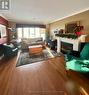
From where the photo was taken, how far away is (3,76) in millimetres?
3301

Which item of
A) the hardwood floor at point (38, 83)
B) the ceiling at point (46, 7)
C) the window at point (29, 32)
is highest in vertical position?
the ceiling at point (46, 7)

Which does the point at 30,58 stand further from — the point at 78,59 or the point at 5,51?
the point at 78,59

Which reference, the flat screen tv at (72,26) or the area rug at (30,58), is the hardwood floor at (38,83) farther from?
the flat screen tv at (72,26)

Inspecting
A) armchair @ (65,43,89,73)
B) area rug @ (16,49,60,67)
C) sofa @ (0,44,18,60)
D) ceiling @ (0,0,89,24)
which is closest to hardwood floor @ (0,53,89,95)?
armchair @ (65,43,89,73)

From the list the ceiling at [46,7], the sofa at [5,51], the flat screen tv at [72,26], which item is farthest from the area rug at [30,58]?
the ceiling at [46,7]

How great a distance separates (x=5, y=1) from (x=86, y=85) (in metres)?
3.47

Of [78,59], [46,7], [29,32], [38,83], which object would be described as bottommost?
[38,83]

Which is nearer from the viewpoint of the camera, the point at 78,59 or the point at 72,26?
the point at 78,59

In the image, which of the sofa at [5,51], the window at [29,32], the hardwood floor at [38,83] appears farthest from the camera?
the window at [29,32]

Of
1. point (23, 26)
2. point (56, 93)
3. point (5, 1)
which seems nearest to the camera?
point (56, 93)

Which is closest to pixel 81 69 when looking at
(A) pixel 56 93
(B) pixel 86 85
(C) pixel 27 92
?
(B) pixel 86 85

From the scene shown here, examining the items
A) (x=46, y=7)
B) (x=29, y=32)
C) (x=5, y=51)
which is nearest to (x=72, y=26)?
(x=46, y=7)

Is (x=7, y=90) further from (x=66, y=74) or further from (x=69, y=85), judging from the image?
(x=66, y=74)

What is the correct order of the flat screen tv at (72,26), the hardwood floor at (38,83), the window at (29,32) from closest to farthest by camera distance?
1. the hardwood floor at (38,83)
2. the flat screen tv at (72,26)
3. the window at (29,32)
